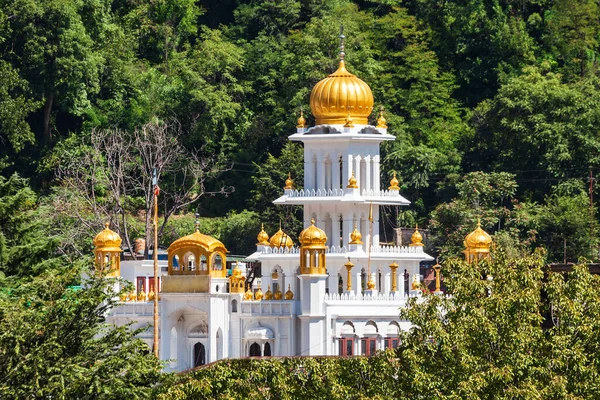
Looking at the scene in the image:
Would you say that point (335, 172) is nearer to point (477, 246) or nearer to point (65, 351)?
point (477, 246)

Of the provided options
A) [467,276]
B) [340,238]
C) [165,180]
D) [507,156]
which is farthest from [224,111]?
[467,276]

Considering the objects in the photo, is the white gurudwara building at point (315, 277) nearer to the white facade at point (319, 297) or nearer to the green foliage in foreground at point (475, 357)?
the white facade at point (319, 297)

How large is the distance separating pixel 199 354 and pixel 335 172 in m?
9.91

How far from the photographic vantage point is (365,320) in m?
125

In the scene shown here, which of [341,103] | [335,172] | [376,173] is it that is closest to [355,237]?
[335,172]

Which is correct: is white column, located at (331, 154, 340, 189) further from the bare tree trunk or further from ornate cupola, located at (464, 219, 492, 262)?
the bare tree trunk

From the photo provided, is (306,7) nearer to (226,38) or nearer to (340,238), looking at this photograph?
(226,38)

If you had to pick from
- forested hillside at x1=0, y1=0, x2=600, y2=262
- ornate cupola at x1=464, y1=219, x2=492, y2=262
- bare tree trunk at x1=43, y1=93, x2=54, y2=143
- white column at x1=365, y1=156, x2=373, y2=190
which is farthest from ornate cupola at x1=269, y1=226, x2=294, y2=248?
bare tree trunk at x1=43, y1=93, x2=54, y2=143

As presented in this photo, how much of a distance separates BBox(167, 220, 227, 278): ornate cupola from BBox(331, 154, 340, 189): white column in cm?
595

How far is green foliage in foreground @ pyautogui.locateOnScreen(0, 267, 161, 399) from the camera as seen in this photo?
9981cm

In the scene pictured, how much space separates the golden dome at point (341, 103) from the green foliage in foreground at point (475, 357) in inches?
1038

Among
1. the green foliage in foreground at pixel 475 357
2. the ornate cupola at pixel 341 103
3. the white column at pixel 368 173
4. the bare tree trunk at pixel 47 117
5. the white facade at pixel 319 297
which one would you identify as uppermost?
the bare tree trunk at pixel 47 117

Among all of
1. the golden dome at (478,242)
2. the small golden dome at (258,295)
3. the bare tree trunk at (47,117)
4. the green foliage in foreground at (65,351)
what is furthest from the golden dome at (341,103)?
the bare tree trunk at (47,117)

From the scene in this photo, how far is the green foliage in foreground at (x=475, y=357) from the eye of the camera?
99.9 m
